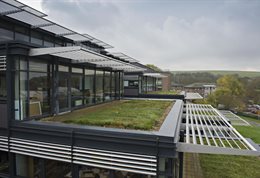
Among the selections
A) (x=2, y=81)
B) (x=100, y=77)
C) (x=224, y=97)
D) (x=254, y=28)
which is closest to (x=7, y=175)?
(x=2, y=81)

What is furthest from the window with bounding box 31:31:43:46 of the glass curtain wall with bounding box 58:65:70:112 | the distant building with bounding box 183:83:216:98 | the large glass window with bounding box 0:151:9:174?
the distant building with bounding box 183:83:216:98

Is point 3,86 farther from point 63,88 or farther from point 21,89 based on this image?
point 63,88

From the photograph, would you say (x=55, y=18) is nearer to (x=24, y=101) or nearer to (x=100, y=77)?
(x=100, y=77)

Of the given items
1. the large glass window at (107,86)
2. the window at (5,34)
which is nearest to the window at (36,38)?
the window at (5,34)

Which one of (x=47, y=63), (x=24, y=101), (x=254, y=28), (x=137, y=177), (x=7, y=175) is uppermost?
(x=254, y=28)

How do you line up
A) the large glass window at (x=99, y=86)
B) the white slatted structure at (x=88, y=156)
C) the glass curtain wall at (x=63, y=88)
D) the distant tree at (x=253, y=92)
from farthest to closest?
the distant tree at (x=253, y=92)
the large glass window at (x=99, y=86)
the glass curtain wall at (x=63, y=88)
the white slatted structure at (x=88, y=156)

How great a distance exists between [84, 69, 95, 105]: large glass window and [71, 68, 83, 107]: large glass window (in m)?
0.57

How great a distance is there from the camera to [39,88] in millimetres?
7406

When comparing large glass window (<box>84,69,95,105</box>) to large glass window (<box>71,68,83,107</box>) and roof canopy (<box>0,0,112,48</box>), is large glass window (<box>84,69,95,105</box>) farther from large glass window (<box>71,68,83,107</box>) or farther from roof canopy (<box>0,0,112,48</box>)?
roof canopy (<box>0,0,112,48</box>)

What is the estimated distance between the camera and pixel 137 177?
497cm

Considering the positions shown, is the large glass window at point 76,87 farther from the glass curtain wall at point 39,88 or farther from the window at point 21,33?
the window at point 21,33

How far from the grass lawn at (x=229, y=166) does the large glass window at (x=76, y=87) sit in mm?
7388

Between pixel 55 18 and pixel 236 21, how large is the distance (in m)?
15.7

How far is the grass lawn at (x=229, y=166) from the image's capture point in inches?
346
